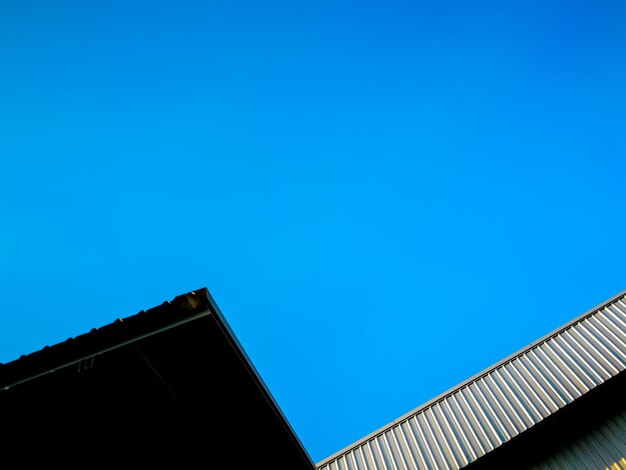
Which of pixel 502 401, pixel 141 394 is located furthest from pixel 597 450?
pixel 141 394

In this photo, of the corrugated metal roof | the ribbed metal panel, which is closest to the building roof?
the corrugated metal roof

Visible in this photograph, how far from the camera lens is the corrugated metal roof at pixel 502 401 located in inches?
241

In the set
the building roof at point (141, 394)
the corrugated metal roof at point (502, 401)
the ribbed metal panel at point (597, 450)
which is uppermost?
the building roof at point (141, 394)

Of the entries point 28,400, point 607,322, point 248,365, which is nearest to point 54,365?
point 28,400

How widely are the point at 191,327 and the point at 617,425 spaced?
613 cm

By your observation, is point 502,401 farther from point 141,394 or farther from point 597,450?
point 141,394

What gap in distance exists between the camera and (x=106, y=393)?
11.4ft

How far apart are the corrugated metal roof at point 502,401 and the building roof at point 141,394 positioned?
151 inches

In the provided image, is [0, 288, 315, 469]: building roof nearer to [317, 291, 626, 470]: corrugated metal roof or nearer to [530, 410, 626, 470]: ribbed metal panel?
[317, 291, 626, 470]: corrugated metal roof

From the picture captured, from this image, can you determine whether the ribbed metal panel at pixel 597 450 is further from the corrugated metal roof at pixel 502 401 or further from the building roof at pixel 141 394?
the building roof at pixel 141 394

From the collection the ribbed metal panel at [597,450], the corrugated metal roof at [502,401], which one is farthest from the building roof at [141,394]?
the ribbed metal panel at [597,450]

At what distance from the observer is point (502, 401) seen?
6.74 m

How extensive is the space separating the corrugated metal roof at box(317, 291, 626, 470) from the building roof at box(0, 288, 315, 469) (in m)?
3.84

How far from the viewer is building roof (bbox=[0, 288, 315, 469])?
3.25 metres
